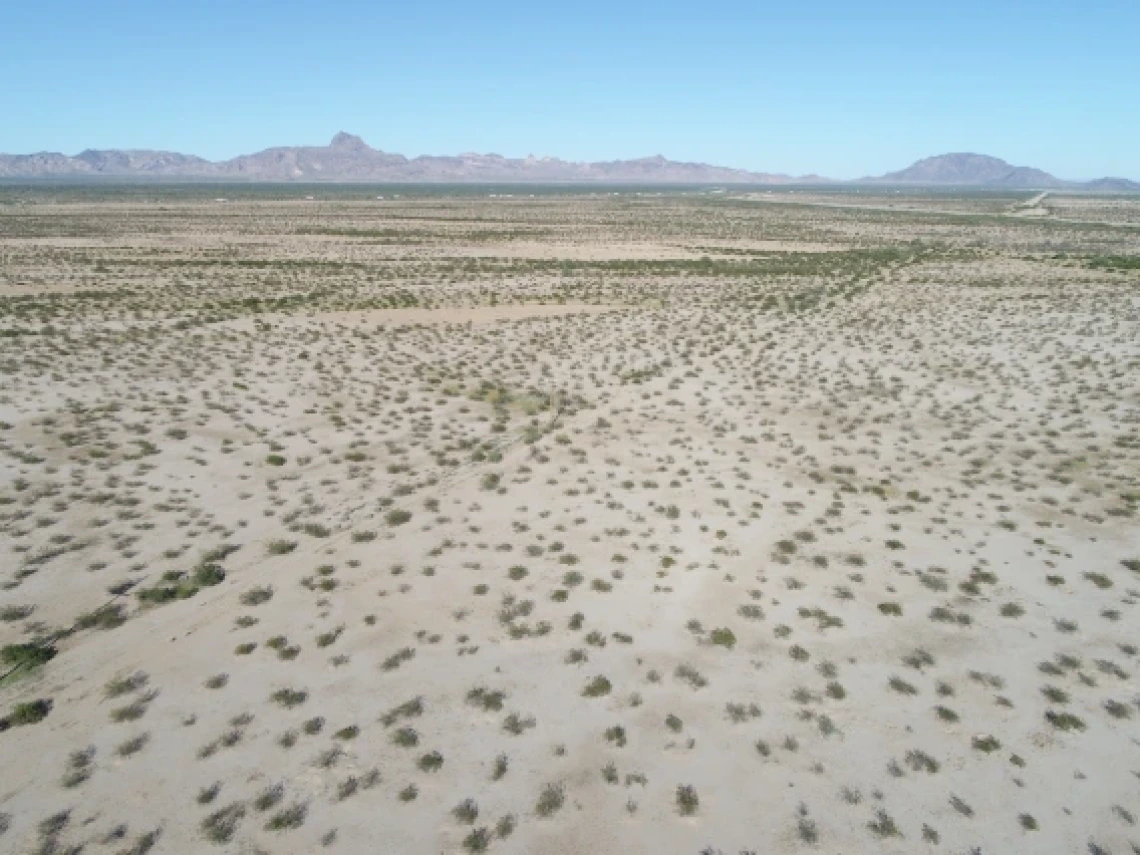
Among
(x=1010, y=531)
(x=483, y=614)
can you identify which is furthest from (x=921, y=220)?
(x=483, y=614)

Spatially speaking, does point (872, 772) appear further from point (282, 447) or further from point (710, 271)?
point (710, 271)

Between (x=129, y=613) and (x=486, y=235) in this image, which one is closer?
(x=129, y=613)

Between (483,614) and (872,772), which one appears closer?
(872,772)

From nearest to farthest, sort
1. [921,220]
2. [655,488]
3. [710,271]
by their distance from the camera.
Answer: [655,488] → [710,271] → [921,220]

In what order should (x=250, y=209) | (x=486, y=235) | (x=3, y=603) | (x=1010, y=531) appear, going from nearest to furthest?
(x=3, y=603), (x=1010, y=531), (x=486, y=235), (x=250, y=209)

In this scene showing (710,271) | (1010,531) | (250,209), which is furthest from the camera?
(250,209)

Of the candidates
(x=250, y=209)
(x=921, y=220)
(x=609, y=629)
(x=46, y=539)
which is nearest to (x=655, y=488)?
(x=609, y=629)

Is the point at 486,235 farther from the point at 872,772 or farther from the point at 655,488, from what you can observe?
the point at 872,772
